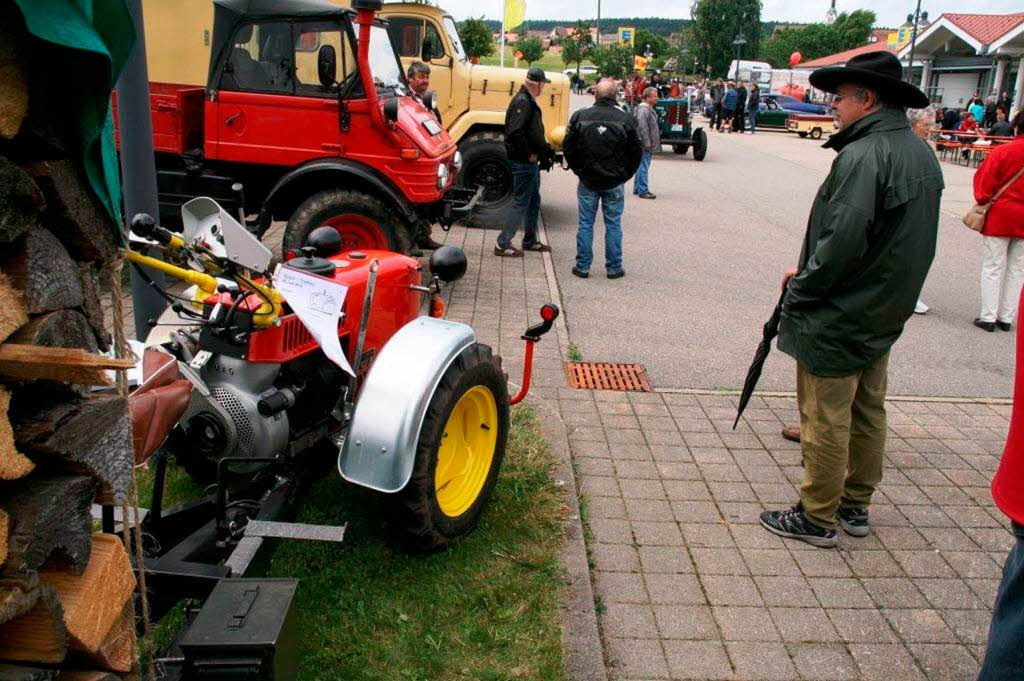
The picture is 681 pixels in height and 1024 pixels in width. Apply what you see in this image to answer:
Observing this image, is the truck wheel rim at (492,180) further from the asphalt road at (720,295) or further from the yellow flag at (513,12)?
the yellow flag at (513,12)

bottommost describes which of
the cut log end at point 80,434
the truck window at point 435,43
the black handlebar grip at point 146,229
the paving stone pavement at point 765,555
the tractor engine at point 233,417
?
the paving stone pavement at point 765,555

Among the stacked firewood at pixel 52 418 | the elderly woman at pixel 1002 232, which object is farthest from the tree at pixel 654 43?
the stacked firewood at pixel 52 418

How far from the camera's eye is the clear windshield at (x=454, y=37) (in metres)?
11.6

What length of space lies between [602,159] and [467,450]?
526 centimetres

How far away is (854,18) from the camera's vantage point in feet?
253

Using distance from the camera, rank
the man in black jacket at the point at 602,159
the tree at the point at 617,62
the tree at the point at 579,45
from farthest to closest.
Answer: the tree at the point at 579,45 < the tree at the point at 617,62 < the man in black jacket at the point at 602,159

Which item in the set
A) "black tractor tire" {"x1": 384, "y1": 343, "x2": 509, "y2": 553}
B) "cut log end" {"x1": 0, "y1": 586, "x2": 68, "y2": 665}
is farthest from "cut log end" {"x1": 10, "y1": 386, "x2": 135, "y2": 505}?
"black tractor tire" {"x1": 384, "y1": 343, "x2": 509, "y2": 553}

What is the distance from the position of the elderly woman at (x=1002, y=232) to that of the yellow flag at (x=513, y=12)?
13598 millimetres

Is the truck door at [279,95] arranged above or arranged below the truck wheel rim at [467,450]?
above

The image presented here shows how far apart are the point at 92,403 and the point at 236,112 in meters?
6.55

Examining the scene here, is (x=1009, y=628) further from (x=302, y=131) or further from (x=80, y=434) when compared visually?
(x=302, y=131)

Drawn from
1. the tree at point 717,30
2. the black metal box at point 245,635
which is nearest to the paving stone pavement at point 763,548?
the black metal box at point 245,635

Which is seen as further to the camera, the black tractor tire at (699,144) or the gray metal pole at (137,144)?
the black tractor tire at (699,144)

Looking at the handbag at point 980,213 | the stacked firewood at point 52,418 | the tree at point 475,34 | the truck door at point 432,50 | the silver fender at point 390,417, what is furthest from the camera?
the tree at point 475,34
